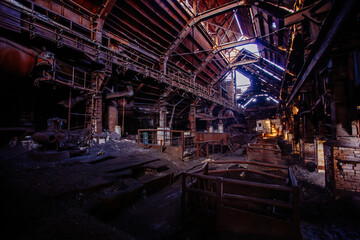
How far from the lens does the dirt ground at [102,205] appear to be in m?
2.34

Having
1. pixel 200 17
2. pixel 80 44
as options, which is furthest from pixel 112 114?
pixel 200 17

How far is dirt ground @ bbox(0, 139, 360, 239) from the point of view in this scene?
7.66 ft

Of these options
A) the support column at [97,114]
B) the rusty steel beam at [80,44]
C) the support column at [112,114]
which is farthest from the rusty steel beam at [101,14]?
the support column at [112,114]

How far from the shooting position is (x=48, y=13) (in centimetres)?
736

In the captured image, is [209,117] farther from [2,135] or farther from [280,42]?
[2,135]

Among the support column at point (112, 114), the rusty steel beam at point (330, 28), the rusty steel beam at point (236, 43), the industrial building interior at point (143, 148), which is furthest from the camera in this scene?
the rusty steel beam at point (236, 43)

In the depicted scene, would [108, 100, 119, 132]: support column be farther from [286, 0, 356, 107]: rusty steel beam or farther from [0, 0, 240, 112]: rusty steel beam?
[286, 0, 356, 107]: rusty steel beam

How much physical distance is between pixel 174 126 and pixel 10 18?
15682mm

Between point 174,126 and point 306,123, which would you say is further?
point 174,126

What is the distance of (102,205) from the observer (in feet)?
11.2

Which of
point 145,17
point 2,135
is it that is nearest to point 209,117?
point 145,17

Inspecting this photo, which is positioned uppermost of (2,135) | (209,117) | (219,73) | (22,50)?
(219,73)

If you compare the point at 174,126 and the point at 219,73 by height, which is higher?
the point at 219,73

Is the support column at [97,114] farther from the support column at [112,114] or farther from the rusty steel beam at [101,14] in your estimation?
the rusty steel beam at [101,14]
